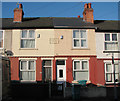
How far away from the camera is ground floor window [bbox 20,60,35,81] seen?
13.5 m

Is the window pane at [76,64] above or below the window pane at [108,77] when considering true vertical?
above

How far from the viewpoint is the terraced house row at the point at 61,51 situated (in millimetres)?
13539

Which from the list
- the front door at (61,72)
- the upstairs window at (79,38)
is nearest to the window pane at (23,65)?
the front door at (61,72)

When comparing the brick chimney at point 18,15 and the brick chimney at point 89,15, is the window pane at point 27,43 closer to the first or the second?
the brick chimney at point 18,15

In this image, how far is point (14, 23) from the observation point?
49.0ft

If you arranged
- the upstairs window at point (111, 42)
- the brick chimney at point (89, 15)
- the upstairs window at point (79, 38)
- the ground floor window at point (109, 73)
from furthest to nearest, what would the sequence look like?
the brick chimney at point (89, 15) → the upstairs window at point (111, 42) → the upstairs window at point (79, 38) → the ground floor window at point (109, 73)

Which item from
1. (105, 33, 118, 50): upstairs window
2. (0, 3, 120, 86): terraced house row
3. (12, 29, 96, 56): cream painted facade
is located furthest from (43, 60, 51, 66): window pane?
(105, 33, 118, 50): upstairs window

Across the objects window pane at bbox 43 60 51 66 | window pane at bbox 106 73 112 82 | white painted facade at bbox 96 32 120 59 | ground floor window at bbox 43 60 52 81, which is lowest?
window pane at bbox 106 73 112 82

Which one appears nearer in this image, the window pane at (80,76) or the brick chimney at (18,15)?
the window pane at (80,76)

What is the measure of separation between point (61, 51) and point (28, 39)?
3.14 meters

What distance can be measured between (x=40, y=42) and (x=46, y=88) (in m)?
4.02

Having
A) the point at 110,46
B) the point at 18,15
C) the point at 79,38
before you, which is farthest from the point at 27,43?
the point at 110,46

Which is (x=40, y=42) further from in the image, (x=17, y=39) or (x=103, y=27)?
(x=103, y=27)

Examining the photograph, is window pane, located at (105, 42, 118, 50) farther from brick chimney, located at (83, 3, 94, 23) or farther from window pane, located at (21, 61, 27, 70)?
window pane, located at (21, 61, 27, 70)
